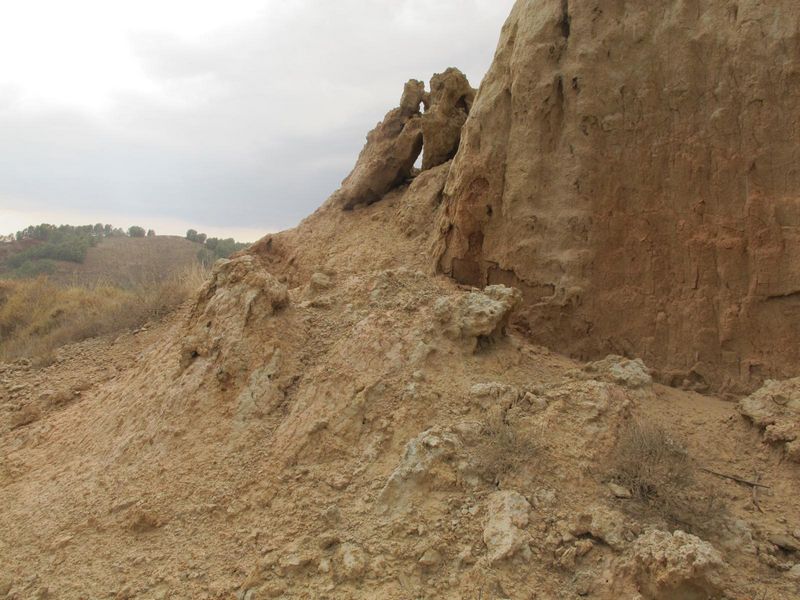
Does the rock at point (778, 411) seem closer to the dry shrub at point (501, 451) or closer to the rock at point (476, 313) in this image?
the dry shrub at point (501, 451)

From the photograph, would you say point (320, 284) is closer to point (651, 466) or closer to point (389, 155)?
point (389, 155)

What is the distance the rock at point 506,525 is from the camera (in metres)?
2.64

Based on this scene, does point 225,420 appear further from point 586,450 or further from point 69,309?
point 69,309

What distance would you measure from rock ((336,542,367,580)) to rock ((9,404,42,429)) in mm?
3768

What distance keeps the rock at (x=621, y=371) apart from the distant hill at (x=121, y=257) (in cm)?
1632

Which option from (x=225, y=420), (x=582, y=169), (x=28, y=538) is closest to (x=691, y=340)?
(x=582, y=169)

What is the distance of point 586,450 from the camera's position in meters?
3.13

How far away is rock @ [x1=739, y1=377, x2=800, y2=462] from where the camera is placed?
10.7ft

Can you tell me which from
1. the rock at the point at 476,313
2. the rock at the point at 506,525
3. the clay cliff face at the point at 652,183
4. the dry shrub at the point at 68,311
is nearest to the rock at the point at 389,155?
the clay cliff face at the point at 652,183

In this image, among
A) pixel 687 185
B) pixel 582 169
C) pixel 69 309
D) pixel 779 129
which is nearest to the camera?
pixel 779 129

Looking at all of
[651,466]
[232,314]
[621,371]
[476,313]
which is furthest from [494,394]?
[232,314]

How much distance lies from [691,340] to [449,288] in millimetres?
1695

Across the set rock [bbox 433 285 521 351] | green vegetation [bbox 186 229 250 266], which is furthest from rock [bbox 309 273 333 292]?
green vegetation [bbox 186 229 250 266]

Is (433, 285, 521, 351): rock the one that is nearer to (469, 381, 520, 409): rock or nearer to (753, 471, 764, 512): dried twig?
(469, 381, 520, 409): rock
